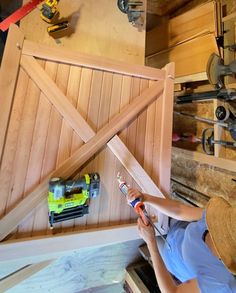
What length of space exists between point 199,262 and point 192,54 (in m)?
1.59

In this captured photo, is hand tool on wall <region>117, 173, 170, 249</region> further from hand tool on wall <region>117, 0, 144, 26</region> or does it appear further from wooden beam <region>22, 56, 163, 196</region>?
hand tool on wall <region>117, 0, 144, 26</region>

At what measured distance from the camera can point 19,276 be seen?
1.66m

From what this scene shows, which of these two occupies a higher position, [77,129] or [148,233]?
[77,129]

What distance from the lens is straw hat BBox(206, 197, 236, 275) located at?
0.77 m

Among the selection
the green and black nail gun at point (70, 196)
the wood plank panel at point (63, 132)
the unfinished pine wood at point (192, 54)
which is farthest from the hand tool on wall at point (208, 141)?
the wood plank panel at point (63, 132)

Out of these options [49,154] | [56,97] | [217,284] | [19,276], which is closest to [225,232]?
[217,284]

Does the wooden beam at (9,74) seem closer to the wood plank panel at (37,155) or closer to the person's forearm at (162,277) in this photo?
the wood plank panel at (37,155)

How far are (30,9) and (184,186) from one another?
189 centimetres

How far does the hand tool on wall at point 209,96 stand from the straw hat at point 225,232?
36.2 inches

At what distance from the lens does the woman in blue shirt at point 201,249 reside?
788 mm

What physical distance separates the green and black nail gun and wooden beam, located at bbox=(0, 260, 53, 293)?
0.83 metres

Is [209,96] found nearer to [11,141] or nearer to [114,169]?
[114,169]

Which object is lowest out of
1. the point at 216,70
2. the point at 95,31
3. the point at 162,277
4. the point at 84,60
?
the point at 162,277

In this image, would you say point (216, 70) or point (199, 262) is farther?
point (216, 70)
